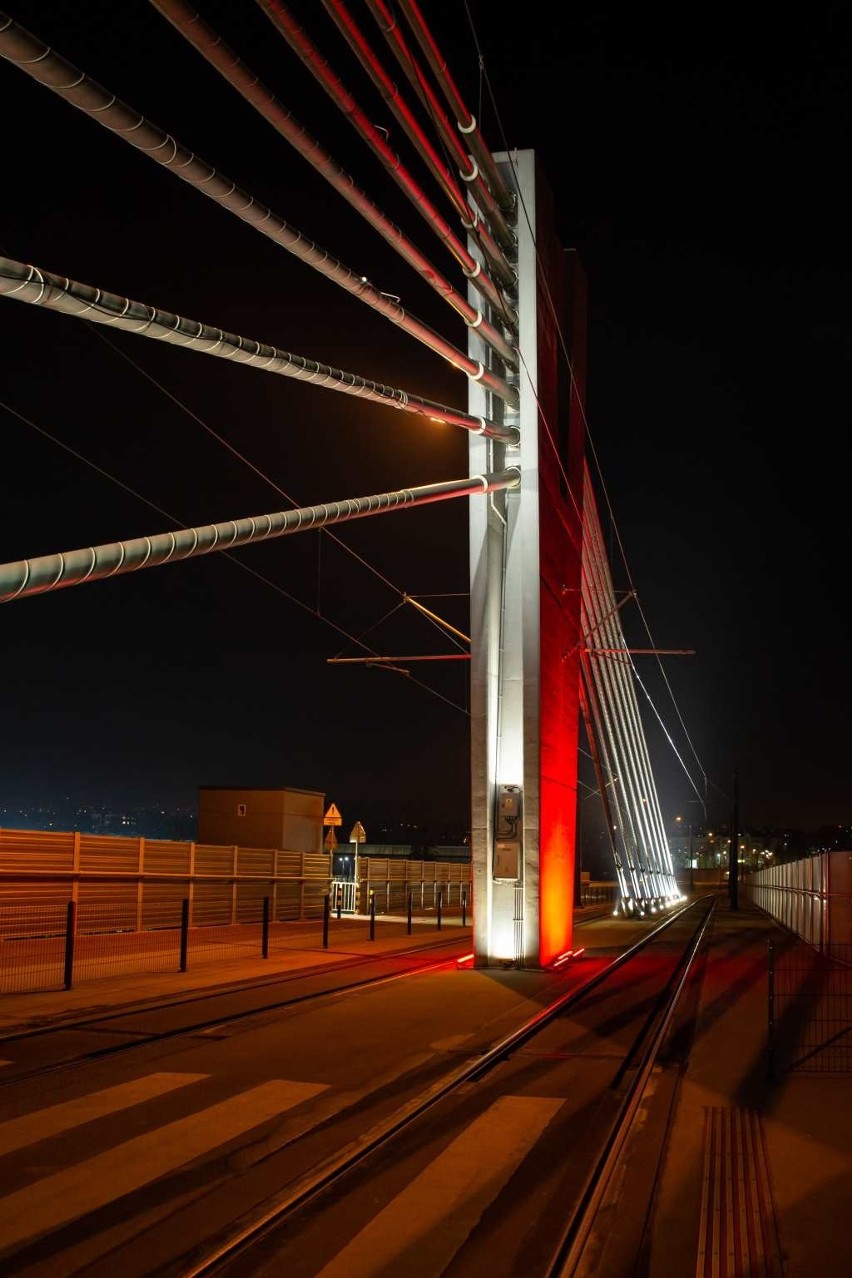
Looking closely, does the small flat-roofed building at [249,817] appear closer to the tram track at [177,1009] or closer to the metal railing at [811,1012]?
the tram track at [177,1009]

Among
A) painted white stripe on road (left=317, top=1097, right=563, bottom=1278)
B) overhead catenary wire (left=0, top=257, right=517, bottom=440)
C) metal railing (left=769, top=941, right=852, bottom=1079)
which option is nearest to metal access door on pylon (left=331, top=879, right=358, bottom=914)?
metal railing (left=769, top=941, right=852, bottom=1079)

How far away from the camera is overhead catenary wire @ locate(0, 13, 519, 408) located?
321 inches

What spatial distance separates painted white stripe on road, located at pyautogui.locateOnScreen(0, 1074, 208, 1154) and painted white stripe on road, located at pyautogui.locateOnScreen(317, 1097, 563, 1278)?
2.38 meters

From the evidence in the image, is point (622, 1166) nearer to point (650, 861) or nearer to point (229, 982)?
point (229, 982)

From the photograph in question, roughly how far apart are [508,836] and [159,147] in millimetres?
11499

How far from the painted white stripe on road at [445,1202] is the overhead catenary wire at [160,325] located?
6.55m

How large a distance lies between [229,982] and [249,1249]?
37.0ft

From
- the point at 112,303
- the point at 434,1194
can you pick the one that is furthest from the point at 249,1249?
the point at 112,303

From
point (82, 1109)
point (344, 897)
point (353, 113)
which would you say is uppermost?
point (353, 113)

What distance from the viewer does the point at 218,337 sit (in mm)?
11125

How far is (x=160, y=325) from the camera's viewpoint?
10539mm

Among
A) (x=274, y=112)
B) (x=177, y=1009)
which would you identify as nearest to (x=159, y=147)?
(x=274, y=112)

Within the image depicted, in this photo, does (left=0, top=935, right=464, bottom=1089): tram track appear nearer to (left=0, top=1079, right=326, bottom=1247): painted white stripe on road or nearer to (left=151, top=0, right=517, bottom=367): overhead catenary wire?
(left=0, top=1079, right=326, bottom=1247): painted white stripe on road

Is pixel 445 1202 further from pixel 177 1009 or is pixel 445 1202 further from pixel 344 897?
pixel 344 897
